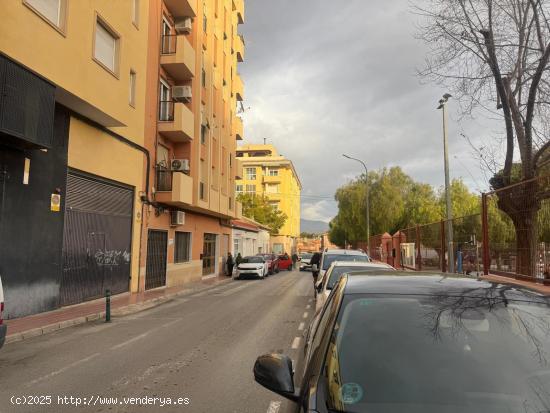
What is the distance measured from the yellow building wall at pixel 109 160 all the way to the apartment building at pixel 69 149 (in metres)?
0.03

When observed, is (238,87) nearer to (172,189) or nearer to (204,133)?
(204,133)

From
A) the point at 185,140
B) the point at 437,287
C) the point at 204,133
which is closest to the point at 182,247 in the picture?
the point at 185,140

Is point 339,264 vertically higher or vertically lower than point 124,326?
higher

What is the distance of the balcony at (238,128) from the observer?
3594cm

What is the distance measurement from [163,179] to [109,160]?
4.72 metres

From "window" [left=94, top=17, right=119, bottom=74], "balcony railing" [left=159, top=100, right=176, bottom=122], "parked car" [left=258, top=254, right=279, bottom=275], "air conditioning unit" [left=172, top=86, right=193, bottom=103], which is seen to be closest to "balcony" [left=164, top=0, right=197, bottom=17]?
"air conditioning unit" [left=172, top=86, right=193, bottom=103]

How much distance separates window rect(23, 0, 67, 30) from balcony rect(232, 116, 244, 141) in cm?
2383

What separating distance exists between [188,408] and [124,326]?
6.41 metres

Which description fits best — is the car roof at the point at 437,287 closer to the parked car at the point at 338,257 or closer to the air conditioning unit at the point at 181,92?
the parked car at the point at 338,257

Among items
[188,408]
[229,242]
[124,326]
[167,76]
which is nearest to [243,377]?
[188,408]

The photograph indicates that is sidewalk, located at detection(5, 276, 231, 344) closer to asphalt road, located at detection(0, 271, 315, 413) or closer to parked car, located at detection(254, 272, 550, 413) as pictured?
asphalt road, located at detection(0, 271, 315, 413)

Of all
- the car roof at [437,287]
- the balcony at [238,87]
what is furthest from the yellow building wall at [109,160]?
the balcony at [238,87]

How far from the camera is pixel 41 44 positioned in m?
10.6

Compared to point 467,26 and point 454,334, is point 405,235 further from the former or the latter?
point 454,334
